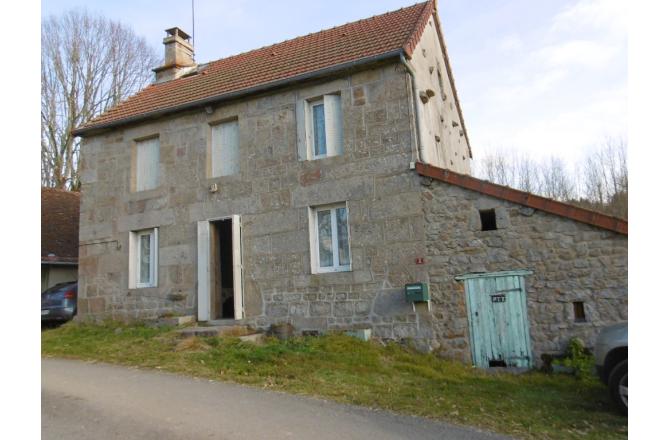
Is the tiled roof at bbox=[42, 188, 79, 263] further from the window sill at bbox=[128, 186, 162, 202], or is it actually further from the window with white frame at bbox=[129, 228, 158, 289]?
the window sill at bbox=[128, 186, 162, 202]

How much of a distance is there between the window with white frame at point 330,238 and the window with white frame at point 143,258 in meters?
4.15

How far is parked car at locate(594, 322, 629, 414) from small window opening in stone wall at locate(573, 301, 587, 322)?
2267 mm

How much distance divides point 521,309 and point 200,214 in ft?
23.2

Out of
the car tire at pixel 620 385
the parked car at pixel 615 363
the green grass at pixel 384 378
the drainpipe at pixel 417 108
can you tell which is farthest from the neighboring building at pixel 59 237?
the car tire at pixel 620 385

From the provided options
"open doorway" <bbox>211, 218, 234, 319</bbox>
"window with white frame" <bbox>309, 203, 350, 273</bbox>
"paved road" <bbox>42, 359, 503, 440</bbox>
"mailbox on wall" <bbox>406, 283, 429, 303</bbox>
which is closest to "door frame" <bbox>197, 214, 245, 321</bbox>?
"open doorway" <bbox>211, 218, 234, 319</bbox>

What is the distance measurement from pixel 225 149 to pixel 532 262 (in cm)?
710

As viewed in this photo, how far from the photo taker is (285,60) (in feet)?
39.5

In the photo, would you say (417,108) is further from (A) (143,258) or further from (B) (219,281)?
(A) (143,258)

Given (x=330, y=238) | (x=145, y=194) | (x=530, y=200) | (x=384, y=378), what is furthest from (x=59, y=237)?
(x=530, y=200)

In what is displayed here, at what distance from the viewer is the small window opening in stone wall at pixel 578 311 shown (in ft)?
26.2

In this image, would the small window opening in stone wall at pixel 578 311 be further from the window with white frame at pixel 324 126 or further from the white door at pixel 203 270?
the white door at pixel 203 270

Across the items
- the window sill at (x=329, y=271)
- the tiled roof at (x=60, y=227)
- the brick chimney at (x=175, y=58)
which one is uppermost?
the brick chimney at (x=175, y=58)

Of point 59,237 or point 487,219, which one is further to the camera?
point 59,237

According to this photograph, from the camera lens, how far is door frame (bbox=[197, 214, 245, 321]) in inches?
419
